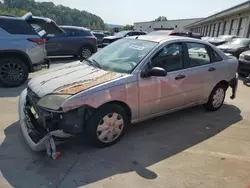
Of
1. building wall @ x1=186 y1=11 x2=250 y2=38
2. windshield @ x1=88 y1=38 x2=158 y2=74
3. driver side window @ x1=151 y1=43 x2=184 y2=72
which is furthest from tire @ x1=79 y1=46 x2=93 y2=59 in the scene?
building wall @ x1=186 y1=11 x2=250 y2=38

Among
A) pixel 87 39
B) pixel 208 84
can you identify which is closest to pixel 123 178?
pixel 208 84

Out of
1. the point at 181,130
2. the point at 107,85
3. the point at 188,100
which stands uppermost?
the point at 107,85

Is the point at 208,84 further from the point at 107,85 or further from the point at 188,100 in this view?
the point at 107,85

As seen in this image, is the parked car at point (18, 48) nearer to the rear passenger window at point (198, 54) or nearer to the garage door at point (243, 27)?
the rear passenger window at point (198, 54)

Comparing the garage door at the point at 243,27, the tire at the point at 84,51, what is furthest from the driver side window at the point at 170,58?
the garage door at the point at 243,27

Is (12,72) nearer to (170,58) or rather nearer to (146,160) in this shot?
(170,58)

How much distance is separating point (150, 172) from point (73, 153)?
43.8 inches

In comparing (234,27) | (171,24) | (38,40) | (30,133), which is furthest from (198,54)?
(171,24)

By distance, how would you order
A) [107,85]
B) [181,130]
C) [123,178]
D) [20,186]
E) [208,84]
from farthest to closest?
1. [208,84]
2. [181,130]
3. [107,85]
4. [123,178]
5. [20,186]

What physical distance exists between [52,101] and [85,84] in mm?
492

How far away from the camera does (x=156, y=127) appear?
13.3 ft

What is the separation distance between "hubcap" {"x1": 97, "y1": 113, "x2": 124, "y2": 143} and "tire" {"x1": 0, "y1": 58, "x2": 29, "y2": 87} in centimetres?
409

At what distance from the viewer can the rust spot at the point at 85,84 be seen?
9.48 feet

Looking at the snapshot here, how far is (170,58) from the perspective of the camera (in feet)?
12.5
